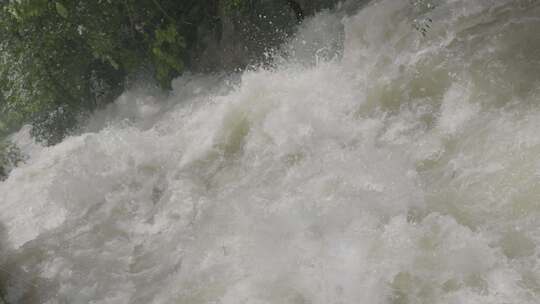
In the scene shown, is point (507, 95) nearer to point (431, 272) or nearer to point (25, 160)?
point (431, 272)

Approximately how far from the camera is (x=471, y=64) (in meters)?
4.13

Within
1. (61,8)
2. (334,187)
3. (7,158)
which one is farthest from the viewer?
(7,158)

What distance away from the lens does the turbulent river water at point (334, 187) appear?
3162 mm

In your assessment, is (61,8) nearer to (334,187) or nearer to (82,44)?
(82,44)

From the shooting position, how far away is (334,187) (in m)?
4.03

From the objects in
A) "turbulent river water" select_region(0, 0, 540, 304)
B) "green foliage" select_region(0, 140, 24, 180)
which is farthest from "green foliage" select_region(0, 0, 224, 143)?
"turbulent river water" select_region(0, 0, 540, 304)

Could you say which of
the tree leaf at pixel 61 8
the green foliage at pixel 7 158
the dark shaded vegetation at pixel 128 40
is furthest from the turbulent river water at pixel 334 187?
the tree leaf at pixel 61 8

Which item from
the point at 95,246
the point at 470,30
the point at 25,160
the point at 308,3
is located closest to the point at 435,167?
the point at 470,30

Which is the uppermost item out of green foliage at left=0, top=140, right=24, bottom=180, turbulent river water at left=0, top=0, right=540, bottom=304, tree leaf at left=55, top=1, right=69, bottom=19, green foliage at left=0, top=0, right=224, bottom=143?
tree leaf at left=55, top=1, right=69, bottom=19

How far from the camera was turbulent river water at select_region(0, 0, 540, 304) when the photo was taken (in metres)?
3.16

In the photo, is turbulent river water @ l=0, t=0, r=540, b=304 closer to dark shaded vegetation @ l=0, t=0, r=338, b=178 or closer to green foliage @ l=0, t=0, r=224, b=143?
dark shaded vegetation @ l=0, t=0, r=338, b=178

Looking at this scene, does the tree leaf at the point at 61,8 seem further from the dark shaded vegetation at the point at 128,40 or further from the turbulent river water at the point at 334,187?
the turbulent river water at the point at 334,187

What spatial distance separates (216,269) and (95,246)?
1.71 metres

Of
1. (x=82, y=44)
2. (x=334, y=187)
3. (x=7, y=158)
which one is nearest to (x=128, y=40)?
(x=82, y=44)
